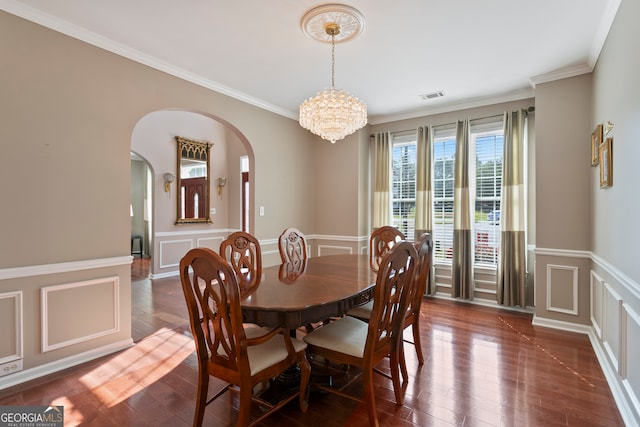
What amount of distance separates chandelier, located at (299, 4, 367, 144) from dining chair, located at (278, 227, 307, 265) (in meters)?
1.10

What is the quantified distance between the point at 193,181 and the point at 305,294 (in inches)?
206

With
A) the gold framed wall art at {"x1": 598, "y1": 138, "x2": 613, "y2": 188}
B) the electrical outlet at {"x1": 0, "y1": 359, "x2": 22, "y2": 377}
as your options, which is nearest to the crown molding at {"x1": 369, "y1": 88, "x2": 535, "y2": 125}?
the gold framed wall art at {"x1": 598, "y1": 138, "x2": 613, "y2": 188}

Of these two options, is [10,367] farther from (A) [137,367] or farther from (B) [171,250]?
(B) [171,250]

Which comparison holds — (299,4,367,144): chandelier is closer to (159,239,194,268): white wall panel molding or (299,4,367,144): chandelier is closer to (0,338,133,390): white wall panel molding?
(0,338,133,390): white wall panel molding

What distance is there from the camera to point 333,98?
2.59 meters

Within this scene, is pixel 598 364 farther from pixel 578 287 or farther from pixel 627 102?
pixel 627 102

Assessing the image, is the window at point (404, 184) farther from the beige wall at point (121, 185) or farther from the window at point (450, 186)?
the beige wall at point (121, 185)

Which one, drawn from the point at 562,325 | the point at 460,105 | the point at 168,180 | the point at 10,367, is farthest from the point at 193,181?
the point at 562,325

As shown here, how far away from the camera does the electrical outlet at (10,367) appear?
2.24 m

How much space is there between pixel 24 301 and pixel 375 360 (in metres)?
2.62

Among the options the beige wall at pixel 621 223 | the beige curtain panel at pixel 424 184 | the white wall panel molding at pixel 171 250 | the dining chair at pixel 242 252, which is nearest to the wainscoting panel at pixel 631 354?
the beige wall at pixel 621 223

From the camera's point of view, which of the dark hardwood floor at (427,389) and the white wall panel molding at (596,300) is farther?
the white wall panel molding at (596,300)

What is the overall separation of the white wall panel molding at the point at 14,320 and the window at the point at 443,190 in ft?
15.0

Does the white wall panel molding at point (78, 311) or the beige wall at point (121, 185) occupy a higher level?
the beige wall at point (121, 185)
